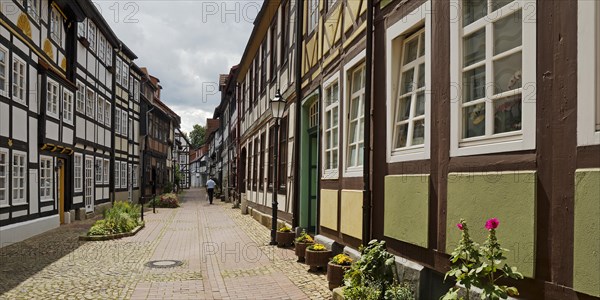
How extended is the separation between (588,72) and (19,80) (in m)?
13.0

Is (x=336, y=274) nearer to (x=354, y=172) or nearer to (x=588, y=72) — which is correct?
(x=354, y=172)

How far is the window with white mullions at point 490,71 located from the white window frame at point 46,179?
43.5 ft

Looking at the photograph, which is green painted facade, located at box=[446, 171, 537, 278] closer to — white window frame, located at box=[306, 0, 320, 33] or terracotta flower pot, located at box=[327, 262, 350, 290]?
terracotta flower pot, located at box=[327, 262, 350, 290]

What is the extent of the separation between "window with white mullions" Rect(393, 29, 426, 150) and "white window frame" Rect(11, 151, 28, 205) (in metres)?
10.1

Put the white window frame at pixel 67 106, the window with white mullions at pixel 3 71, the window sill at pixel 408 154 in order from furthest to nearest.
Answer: the white window frame at pixel 67 106, the window with white mullions at pixel 3 71, the window sill at pixel 408 154

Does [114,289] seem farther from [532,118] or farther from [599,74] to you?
[599,74]

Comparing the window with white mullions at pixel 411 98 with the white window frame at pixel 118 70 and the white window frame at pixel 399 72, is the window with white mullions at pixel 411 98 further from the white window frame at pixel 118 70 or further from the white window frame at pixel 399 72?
the white window frame at pixel 118 70

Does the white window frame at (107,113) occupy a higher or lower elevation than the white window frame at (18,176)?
higher

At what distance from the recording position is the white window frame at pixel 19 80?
1193cm

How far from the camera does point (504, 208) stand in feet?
12.3

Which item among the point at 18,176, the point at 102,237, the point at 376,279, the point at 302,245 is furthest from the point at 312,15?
the point at 18,176

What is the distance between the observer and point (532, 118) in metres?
3.56

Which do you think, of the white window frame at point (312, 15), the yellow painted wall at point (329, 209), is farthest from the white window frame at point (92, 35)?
the yellow painted wall at point (329, 209)

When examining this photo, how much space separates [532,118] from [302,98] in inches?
318
